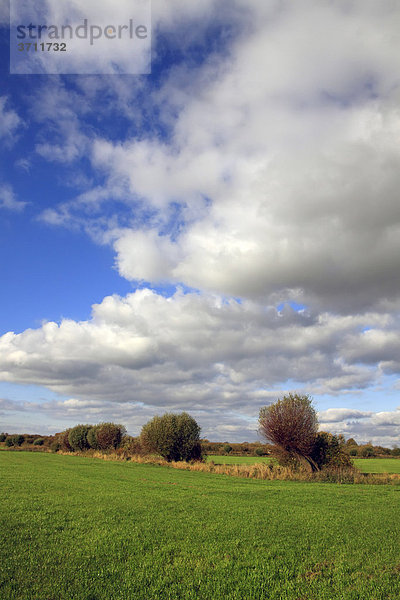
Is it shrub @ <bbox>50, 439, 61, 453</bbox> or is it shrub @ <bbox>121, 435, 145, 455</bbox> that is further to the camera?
shrub @ <bbox>50, 439, 61, 453</bbox>

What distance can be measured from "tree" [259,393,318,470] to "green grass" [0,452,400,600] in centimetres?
1764

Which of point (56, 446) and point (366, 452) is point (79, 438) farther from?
point (366, 452)

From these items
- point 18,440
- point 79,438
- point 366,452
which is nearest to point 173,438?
point 79,438

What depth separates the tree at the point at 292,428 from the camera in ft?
106

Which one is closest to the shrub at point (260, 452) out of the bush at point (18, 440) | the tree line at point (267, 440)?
the tree line at point (267, 440)

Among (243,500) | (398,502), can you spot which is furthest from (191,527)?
(398,502)

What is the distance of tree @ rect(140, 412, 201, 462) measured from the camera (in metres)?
45.0

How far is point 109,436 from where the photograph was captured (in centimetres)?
6134

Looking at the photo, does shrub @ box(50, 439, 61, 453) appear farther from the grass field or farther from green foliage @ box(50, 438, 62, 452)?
the grass field

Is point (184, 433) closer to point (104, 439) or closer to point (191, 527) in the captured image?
point (104, 439)

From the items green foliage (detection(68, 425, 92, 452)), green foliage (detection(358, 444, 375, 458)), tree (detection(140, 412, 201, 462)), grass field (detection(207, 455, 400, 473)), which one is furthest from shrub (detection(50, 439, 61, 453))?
green foliage (detection(358, 444, 375, 458))

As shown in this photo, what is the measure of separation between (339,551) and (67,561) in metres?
5.89

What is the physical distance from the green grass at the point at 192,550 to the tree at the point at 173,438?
31087 mm

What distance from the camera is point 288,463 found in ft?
106
